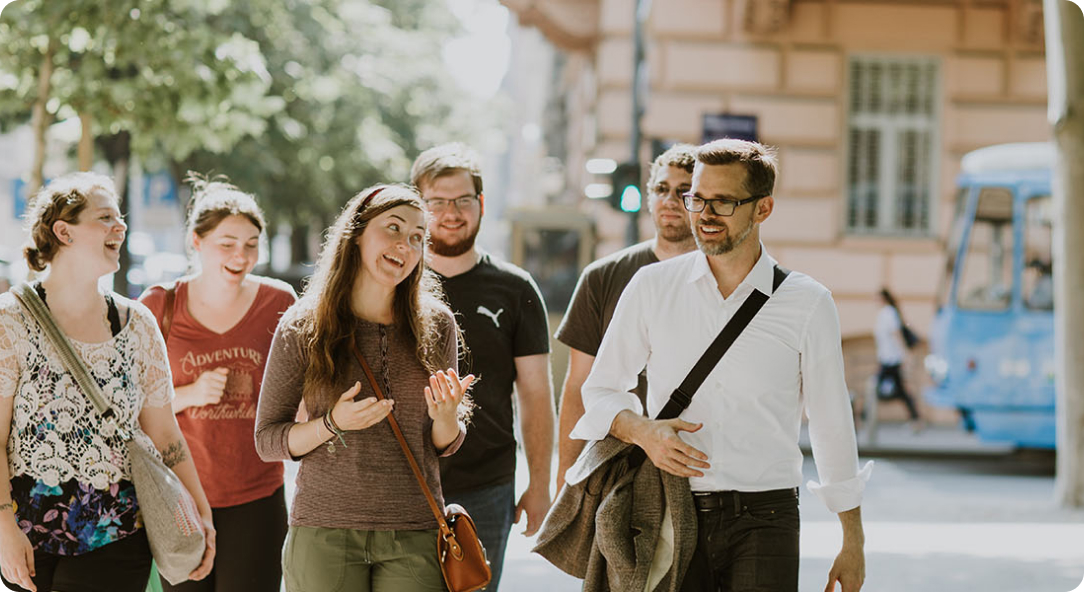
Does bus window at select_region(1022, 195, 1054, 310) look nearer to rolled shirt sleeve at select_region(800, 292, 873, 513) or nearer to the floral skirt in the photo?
rolled shirt sleeve at select_region(800, 292, 873, 513)

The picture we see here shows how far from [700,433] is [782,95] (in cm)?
1490

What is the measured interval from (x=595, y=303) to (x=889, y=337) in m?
11.8

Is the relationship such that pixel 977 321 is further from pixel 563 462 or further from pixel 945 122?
pixel 563 462

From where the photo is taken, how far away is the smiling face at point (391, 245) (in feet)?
11.9

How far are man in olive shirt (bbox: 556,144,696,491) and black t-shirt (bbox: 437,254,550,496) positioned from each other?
18cm

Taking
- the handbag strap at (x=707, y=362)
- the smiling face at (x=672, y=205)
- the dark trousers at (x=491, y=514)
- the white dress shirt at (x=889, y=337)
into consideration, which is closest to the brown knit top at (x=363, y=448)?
the handbag strap at (x=707, y=362)

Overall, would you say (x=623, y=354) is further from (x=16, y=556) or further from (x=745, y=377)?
(x=16, y=556)

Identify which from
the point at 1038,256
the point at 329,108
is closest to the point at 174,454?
the point at 1038,256

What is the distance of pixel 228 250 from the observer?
4.86m

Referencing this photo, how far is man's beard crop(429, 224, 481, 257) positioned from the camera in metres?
4.77

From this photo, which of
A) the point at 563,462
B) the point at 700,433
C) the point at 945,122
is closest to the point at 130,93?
the point at 563,462

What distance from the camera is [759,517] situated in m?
3.53

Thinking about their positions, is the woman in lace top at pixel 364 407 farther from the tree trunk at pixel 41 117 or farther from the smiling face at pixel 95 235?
the tree trunk at pixel 41 117

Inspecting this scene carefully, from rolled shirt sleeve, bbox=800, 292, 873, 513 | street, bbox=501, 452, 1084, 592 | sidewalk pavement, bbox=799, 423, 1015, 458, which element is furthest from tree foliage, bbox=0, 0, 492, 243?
rolled shirt sleeve, bbox=800, 292, 873, 513
